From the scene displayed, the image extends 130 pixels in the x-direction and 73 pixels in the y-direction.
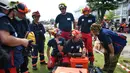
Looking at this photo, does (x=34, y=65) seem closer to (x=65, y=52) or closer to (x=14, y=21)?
(x=65, y=52)

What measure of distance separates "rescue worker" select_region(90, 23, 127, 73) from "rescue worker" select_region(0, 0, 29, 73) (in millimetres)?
2596

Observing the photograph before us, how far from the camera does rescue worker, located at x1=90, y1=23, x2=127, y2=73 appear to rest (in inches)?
213

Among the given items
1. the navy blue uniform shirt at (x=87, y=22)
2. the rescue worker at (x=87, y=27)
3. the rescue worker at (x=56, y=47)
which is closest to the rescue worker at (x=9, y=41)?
the rescue worker at (x=56, y=47)

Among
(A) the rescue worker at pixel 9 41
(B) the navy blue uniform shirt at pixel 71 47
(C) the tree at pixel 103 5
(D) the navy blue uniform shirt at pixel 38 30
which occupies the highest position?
(A) the rescue worker at pixel 9 41

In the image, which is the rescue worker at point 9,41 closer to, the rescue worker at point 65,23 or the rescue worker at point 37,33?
the rescue worker at point 37,33

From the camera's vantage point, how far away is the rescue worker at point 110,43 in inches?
213

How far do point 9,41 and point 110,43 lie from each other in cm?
320

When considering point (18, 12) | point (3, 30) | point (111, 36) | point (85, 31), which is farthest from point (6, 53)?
point (85, 31)

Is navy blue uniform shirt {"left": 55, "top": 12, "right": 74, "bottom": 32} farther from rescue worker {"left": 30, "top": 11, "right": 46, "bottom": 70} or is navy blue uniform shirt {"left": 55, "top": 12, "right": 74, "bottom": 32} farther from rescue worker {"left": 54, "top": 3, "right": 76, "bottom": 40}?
rescue worker {"left": 30, "top": 11, "right": 46, "bottom": 70}

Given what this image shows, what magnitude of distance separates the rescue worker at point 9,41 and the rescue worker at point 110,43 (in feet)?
8.52

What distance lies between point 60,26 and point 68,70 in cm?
336

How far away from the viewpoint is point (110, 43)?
17.8 ft

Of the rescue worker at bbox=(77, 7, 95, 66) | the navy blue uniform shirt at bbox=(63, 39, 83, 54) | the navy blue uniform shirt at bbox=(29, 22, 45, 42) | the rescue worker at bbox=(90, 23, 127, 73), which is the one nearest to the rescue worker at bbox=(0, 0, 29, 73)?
the rescue worker at bbox=(90, 23, 127, 73)

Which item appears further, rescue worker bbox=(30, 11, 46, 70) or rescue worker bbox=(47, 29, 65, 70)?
rescue worker bbox=(30, 11, 46, 70)
